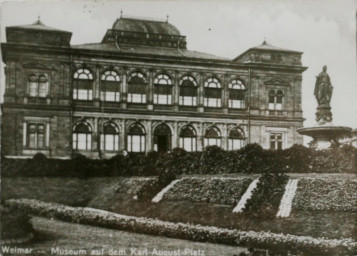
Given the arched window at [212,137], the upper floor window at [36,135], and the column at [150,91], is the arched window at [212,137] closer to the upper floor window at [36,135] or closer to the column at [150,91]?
the column at [150,91]

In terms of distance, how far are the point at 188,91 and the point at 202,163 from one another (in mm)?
10300

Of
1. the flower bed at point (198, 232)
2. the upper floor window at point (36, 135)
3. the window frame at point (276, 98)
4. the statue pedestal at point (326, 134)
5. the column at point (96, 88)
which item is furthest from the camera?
the window frame at point (276, 98)

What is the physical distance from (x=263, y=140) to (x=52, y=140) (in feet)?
40.0

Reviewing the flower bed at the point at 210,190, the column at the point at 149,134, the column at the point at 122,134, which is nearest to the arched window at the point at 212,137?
the column at the point at 149,134

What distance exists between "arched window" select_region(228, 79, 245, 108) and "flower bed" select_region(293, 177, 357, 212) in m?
14.5

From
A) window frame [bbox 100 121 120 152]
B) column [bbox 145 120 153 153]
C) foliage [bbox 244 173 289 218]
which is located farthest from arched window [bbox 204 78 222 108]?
A: foliage [bbox 244 173 289 218]

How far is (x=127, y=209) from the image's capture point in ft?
54.1

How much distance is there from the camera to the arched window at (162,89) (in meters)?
29.9

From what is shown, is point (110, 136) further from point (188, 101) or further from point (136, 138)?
point (188, 101)

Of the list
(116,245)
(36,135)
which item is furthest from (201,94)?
(116,245)

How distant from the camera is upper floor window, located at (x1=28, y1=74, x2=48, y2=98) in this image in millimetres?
27234

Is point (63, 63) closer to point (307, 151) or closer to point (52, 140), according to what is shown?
point (52, 140)

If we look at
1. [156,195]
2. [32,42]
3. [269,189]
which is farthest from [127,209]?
[32,42]

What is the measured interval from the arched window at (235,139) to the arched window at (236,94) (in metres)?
1.49
